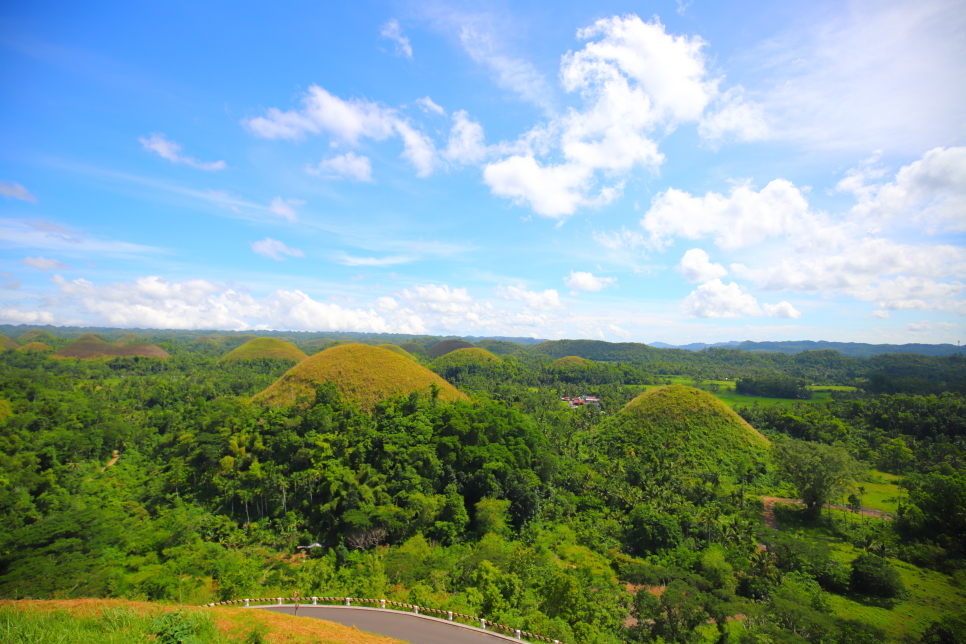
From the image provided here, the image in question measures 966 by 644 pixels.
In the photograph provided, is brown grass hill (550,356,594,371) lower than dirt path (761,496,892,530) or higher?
higher

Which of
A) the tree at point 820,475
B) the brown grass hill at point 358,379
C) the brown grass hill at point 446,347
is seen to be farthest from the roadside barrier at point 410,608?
the brown grass hill at point 446,347

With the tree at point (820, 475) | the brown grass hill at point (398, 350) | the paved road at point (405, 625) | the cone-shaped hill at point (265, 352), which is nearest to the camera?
the paved road at point (405, 625)

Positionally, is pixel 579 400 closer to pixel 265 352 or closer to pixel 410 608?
pixel 410 608

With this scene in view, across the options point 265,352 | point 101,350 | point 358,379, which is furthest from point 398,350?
point 101,350

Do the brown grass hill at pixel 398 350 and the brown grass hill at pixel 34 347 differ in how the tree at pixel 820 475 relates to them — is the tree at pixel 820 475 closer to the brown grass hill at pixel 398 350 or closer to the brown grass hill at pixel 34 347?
the brown grass hill at pixel 398 350

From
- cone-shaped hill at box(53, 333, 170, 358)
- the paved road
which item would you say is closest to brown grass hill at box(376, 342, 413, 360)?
the paved road

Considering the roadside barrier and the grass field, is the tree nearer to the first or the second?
the grass field
